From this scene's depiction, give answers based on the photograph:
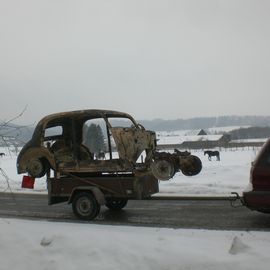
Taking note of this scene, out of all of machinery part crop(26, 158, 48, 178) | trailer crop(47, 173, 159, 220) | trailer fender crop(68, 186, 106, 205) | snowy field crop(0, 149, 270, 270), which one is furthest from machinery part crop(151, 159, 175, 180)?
machinery part crop(26, 158, 48, 178)

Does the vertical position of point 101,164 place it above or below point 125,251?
above

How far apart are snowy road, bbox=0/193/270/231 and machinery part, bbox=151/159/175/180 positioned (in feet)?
3.08

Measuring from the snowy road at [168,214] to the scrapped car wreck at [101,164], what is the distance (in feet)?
1.60

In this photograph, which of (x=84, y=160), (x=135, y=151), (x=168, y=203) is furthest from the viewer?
(x=168, y=203)

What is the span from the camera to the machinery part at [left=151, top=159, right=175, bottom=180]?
33.0 ft

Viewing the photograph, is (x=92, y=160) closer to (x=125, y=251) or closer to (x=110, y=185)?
(x=110, y=185)

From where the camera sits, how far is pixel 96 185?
35.6 ft

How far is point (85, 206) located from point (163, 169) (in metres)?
2.01

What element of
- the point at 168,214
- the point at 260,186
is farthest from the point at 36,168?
the point at 260,186

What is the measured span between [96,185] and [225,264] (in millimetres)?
5532

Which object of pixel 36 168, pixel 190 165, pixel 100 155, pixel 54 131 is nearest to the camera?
Result: pixel 190 165

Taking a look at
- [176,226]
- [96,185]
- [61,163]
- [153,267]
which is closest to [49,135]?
[61,163]

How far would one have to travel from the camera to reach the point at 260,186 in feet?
29.0

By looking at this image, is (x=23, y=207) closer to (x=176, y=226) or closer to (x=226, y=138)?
(x=176, y=226)
